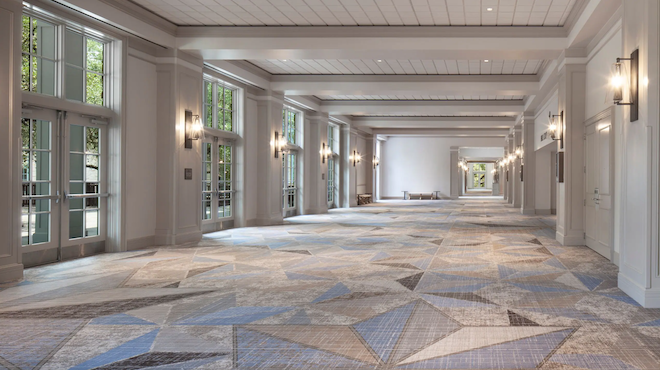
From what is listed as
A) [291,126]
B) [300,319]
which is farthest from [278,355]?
[291,126]

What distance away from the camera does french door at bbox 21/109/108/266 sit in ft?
21.8

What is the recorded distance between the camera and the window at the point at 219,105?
35.9 feet

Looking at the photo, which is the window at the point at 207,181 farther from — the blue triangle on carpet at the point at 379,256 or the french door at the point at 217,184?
the blue triangle on carpet at the point at 379,256

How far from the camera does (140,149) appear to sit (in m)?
8.53

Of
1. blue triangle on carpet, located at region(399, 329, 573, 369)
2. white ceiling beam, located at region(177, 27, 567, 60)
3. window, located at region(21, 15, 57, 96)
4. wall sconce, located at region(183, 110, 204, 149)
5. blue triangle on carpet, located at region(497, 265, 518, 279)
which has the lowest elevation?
blue triangle on carpet, located at region(399, 329, 573, 369)

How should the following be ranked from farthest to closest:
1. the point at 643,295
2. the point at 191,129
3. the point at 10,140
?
the point at 191,129 < the point at 10,140 < the point at 643,295

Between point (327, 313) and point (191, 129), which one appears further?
point (191, 129)

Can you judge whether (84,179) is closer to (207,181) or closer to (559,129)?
(207,181)

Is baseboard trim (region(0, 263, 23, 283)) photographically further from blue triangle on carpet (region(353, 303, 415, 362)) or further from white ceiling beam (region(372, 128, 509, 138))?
white ceiling beam (region(372, 128, 509, 138))

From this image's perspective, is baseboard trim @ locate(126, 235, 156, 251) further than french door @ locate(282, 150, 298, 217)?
No

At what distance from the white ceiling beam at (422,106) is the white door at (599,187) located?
8135mm

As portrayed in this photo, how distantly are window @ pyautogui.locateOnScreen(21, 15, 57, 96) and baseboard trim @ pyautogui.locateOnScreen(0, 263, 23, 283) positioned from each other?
85.7 inches

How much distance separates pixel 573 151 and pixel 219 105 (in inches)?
273

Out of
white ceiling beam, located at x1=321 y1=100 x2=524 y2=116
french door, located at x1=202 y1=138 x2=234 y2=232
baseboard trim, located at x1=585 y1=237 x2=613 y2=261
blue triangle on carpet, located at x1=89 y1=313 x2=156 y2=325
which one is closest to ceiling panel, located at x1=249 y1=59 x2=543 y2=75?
french door, located at x1=202 y1=138 x2=234 y2=232
